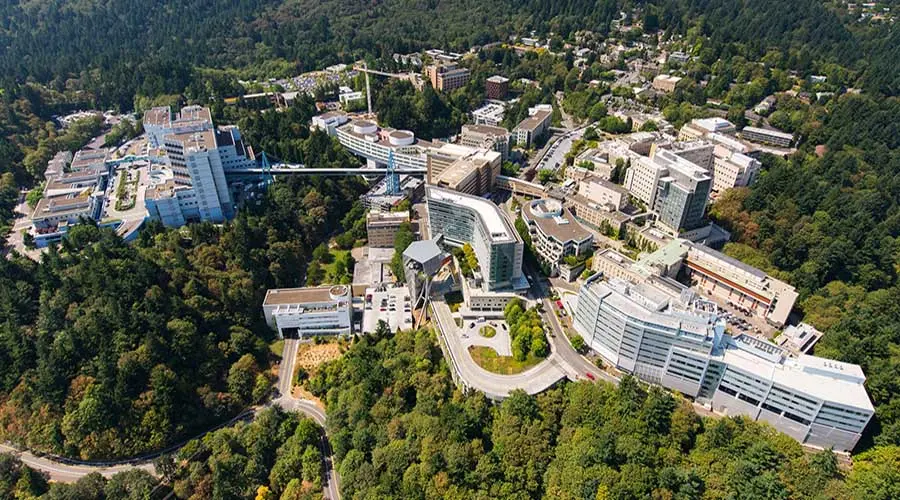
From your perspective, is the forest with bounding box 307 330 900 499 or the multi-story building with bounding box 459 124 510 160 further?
the multi-story building with bounding box 459 124 510 160

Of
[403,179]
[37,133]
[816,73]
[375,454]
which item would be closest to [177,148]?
[403,179]

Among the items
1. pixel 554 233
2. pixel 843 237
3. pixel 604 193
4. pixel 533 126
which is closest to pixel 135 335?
pixel 554 233

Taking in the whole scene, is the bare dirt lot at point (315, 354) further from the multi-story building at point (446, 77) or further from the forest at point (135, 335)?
the multi-story building at point (446, 77)

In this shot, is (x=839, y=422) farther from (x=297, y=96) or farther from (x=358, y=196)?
(x=297, y=96)

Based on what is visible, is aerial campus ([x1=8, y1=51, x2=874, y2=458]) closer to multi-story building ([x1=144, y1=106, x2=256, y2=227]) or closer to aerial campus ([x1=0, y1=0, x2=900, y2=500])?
multi-story building ([x1=144, y1=106, x2=256, y2=227])

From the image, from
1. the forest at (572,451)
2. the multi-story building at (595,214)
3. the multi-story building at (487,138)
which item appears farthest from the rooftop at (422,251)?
the multi-story building at (487,138)

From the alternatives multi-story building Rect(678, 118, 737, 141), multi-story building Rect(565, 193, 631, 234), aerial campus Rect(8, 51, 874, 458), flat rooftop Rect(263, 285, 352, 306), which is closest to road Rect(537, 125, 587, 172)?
aerial campus Rect(8, 51, 874, 458)

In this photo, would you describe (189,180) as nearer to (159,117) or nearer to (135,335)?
(159,117)
